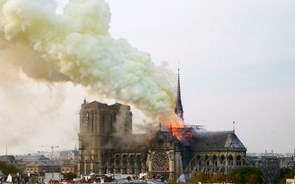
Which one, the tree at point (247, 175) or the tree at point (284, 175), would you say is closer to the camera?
the tree at point (247, 175)

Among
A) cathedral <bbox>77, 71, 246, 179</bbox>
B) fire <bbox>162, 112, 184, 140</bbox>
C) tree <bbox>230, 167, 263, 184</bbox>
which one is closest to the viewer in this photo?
fire <bbox>162, 112, 184, 140</bbox>

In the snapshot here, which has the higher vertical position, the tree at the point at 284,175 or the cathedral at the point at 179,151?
the cathedral at the point at 179,151

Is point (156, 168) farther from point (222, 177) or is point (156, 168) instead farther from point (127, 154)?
point (222, 177)

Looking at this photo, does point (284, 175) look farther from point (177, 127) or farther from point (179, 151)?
point (177, 127)

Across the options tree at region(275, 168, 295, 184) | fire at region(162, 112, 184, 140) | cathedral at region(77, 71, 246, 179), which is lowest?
tree at region(275, 168, 295, 184)

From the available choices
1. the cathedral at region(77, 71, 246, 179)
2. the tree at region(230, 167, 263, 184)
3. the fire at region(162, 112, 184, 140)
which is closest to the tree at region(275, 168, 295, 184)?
the tree at region(230, 167, 263, 184)

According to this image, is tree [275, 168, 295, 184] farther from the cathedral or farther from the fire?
the fire

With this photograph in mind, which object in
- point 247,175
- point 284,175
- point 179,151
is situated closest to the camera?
point 247,175

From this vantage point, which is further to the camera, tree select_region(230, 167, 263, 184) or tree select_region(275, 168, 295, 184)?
tree select_region(275, 168, 295, 184)

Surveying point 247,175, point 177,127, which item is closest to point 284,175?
point 247,175

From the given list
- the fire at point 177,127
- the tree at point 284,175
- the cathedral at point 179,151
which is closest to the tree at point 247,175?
the tree at point 284,175

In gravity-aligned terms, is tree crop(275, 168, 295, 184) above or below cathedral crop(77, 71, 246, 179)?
below

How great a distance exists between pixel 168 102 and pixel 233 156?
6734 centimetres

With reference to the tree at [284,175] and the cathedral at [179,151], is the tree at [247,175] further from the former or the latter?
the cathedral at [179,151]
